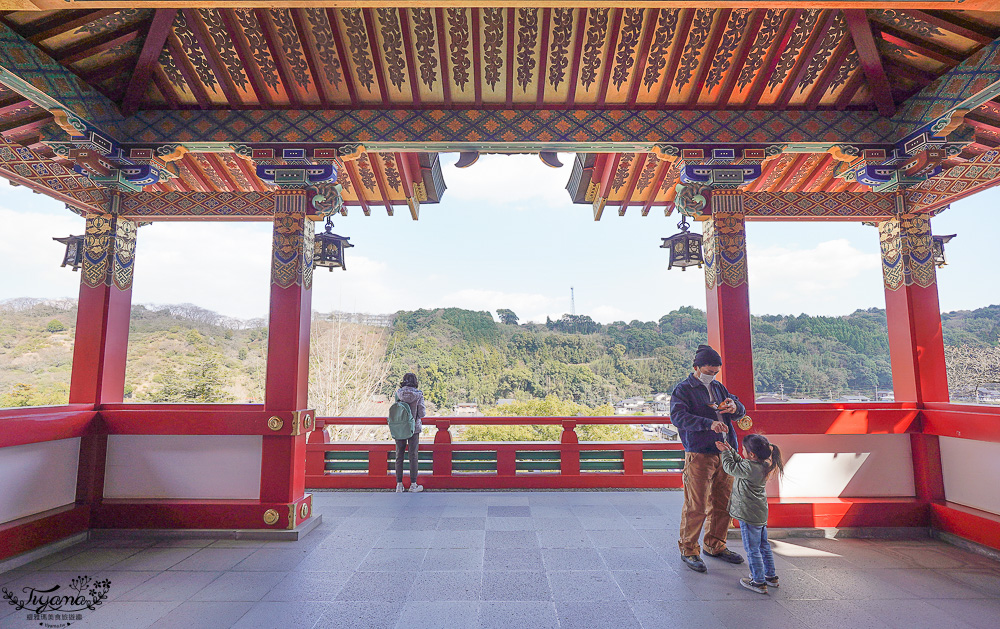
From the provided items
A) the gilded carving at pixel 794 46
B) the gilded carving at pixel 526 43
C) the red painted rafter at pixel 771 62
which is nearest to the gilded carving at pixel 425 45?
the gilded carving at pixel 526 43

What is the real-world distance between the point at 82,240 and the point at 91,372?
4.68ft

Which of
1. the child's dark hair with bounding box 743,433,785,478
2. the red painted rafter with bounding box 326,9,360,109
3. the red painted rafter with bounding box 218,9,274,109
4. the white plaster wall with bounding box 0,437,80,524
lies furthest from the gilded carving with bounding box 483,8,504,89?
the white plaster wall with bounding box 0,437,80,524

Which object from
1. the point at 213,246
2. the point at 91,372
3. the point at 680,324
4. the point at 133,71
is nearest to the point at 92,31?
the point at 133,71

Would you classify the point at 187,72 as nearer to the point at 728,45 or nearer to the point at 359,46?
the point at 359,46

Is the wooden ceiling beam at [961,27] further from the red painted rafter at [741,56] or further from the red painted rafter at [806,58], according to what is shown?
the red painted rafter at [741,56]

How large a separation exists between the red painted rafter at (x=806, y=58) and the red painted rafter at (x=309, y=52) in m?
4.10

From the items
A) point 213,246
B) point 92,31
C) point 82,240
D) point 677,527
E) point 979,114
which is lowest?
point 677,527

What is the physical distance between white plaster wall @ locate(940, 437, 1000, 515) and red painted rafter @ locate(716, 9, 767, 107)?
3.48 metres

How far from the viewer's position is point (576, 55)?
3.76 m

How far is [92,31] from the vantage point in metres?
3.31

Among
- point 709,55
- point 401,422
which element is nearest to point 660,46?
point 709,55

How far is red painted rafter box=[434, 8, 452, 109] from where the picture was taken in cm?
360

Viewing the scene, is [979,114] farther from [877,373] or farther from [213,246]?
[213,246]

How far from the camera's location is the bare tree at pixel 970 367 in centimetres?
1145
